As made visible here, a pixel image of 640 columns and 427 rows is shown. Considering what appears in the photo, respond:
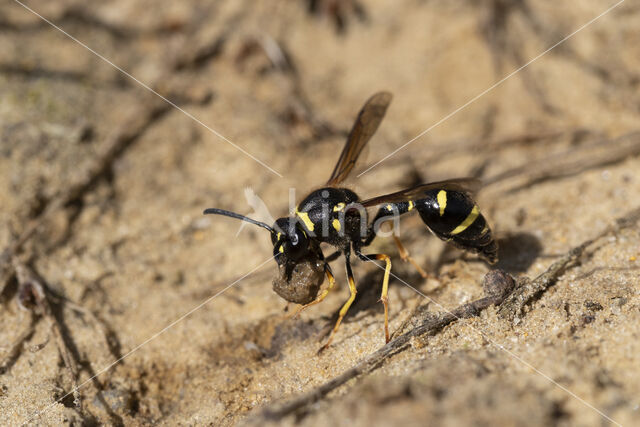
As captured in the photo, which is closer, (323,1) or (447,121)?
(447,121)

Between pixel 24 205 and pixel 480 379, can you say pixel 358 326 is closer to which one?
pixel 480 379

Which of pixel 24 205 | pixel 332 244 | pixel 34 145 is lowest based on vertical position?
pixel 332 244

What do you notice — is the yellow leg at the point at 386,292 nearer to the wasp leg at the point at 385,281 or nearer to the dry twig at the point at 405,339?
the wasp leg at the point at 385,281

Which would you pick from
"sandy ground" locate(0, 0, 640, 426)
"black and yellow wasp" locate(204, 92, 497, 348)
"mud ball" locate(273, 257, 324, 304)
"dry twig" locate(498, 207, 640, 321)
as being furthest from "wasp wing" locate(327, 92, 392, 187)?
"dry twig" locate(498, 207, 640, 321)

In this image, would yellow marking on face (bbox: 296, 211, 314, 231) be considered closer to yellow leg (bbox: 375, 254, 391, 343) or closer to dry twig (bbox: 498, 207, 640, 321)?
yellow leg (bbox: 375, 254, 391, 343)

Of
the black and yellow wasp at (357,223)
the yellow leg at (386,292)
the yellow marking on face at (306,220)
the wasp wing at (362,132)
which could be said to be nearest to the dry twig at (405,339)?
the yellow leg at (386,292)

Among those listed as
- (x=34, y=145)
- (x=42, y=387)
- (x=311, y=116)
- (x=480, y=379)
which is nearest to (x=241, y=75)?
(x=311, y=116)

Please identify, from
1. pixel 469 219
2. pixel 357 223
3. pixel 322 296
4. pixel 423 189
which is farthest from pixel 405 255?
pixel 322 296
